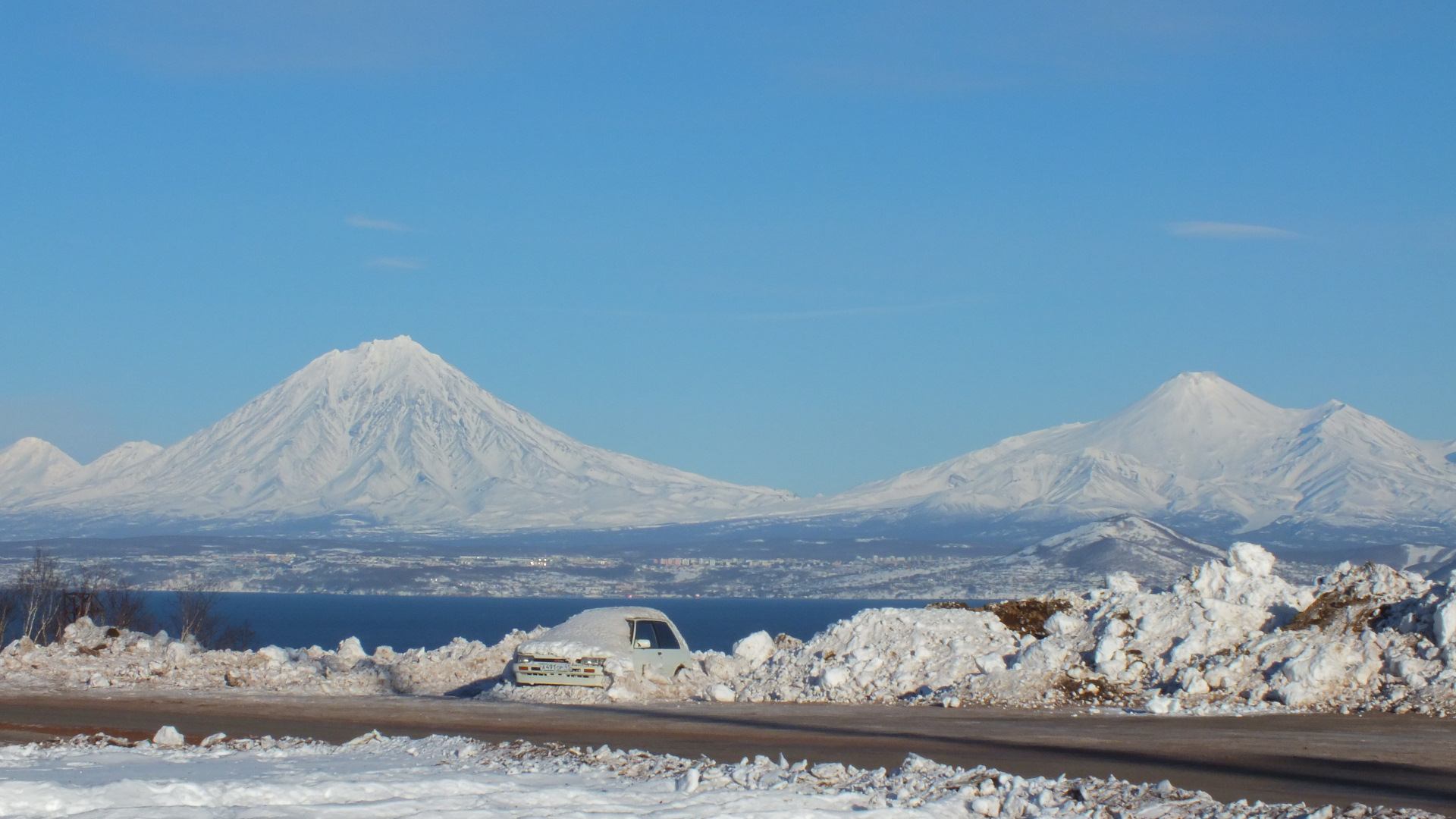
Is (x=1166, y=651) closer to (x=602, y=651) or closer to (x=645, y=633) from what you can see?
(x=645, y=633)

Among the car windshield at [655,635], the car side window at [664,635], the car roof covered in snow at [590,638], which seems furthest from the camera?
the car side window at [664,635]

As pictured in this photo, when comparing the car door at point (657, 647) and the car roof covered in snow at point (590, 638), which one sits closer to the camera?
the car roof covered in snow at point (590, 638)

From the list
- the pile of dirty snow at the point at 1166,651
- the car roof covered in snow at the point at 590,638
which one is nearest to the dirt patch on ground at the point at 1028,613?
the pile of dirty snow at the point at 1166,651

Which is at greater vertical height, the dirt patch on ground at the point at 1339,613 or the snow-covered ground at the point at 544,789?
the dirt patch on ground at the point at 1339,613

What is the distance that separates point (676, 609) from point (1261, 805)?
17553cm

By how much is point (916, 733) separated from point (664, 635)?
7828 millimetres

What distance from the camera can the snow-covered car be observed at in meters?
22.6

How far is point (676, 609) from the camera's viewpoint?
18438 cm

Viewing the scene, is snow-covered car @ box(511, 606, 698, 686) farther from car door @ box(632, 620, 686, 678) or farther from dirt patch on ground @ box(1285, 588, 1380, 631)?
dirt patch on ground @ box(1285, 588, 1380, 631)

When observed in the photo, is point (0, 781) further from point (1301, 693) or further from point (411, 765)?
point (1301, 693)

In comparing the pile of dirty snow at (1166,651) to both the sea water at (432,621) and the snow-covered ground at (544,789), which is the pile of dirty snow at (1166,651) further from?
the sea water at (432,621)

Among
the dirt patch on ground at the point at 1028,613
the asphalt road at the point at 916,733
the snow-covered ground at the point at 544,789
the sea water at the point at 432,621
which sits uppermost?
the dirt patch on ground at the point at 1028,613

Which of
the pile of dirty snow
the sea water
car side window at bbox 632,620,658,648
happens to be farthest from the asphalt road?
the sea water

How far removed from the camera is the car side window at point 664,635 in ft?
79.8
